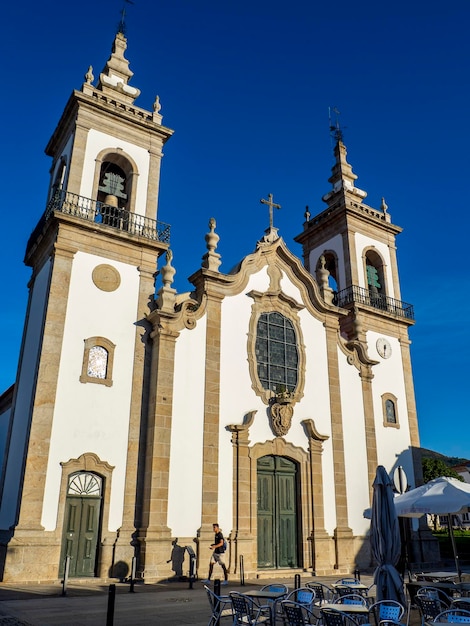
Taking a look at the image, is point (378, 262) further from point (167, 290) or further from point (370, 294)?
point (167, 290)

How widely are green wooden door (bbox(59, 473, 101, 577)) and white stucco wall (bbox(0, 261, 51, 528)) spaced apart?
1532 mm

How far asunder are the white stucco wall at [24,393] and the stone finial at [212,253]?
17.4ft

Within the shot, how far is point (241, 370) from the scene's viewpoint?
18938 mm

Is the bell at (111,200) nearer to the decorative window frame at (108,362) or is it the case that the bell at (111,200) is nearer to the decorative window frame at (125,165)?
the decorative window frame at (125,165)

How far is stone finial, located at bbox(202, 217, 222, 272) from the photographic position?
19562 mm

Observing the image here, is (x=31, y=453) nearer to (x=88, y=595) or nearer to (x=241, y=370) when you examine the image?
(x=88, y=595)

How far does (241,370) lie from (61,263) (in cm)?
683

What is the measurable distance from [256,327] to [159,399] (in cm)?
490

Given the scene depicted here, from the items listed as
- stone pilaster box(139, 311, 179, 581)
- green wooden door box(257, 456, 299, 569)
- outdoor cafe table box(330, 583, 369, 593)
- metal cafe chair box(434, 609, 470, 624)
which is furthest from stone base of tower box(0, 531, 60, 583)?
metal cafe chair box(434, 609, 470, 624)

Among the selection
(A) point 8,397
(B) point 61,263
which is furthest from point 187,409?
(A) point 8,397

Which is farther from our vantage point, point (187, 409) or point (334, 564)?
point (334, 564)

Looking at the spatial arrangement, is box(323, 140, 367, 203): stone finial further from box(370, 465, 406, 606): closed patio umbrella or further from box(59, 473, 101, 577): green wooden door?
box(370, 465, 406, 606): closed patio umbrella

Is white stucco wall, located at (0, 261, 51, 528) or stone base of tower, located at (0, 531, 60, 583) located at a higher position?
white stucco wall, located at (0, 261, 51, 528)

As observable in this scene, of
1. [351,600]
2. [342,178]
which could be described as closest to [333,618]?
[351,600]
